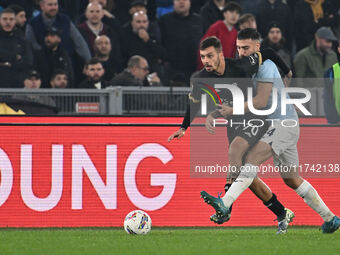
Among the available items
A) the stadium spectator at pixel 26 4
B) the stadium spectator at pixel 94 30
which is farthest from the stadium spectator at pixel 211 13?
the stadium spectator at pixel 26 4

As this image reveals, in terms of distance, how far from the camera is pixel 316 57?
568 inches

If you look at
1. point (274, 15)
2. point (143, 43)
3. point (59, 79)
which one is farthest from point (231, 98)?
point (274, 15)

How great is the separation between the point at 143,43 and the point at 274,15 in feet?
8.02

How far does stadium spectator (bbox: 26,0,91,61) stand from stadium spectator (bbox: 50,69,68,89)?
820 millimetres

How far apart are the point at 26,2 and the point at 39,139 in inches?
161

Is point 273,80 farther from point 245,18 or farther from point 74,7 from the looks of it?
point 74,7

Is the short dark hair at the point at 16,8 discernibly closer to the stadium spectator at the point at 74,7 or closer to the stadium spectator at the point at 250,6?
the stadium spectator at the point at 74,7

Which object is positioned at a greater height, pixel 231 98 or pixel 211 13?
pixel 211 13

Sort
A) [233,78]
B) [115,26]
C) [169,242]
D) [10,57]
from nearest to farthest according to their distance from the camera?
[169,242] → [233,78] → [10,57] → [115,26]

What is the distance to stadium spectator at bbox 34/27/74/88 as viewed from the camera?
45.9 ft

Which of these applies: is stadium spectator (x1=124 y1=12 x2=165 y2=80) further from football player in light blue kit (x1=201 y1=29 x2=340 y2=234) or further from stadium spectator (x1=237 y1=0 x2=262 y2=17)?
football player in light blue kit (x1=201 y1=29 x2=340 y2=234)

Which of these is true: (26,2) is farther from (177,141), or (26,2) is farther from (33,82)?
(177,141)

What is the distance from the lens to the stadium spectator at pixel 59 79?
1350 cm

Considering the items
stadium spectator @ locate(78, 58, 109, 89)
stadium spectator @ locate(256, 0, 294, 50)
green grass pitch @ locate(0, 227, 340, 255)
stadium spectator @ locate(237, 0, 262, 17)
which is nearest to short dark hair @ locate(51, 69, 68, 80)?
stadium spectator @ locate(78, 58, 109, 89)
